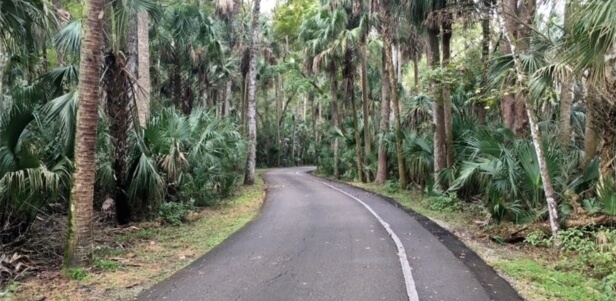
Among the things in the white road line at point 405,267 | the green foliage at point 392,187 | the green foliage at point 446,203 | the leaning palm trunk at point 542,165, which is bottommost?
the white road line at point 405,267

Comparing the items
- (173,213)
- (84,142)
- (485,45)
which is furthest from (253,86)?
(84,142)

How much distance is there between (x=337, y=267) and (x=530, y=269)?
3.04 meters

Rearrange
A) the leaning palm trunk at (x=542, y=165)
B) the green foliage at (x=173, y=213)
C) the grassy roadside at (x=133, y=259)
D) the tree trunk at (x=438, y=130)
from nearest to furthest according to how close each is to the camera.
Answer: the grassy roadside at (x=133, y=259)
the leaning palm trunk at (x=542, y=165)
the green foliage at (x=173, y=213)
the tree trunk at (x=438, y=130)

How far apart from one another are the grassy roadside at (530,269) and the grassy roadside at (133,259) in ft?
16.9

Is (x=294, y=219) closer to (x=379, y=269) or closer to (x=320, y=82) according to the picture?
(x=379, y=269)

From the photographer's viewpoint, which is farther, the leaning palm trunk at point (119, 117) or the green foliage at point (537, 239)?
the leaning palm trunk at point (119, 117)

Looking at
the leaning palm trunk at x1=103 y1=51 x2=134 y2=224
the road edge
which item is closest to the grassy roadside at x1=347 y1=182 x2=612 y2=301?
the road edge

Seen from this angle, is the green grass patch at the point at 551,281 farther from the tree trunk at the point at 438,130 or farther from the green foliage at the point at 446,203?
the tree trunk at the point at 438,130

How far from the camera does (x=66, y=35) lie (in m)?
8.66

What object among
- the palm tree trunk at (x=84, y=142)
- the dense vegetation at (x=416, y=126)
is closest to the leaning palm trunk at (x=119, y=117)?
the dense vegetation at (x=416, y=126)

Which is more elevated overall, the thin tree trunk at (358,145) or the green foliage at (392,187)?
the thin tree trunk at (358,145)

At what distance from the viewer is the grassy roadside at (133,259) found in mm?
6000

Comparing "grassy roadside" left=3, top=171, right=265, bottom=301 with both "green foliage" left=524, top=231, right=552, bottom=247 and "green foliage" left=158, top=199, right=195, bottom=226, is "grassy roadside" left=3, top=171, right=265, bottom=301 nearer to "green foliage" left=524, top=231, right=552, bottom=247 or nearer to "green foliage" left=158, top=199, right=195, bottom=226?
"green foliage" left=158, top=199, right=195, bottom=226

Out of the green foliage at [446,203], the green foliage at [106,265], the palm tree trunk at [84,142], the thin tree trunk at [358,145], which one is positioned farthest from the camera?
the thin tree trunk at [358,145]
